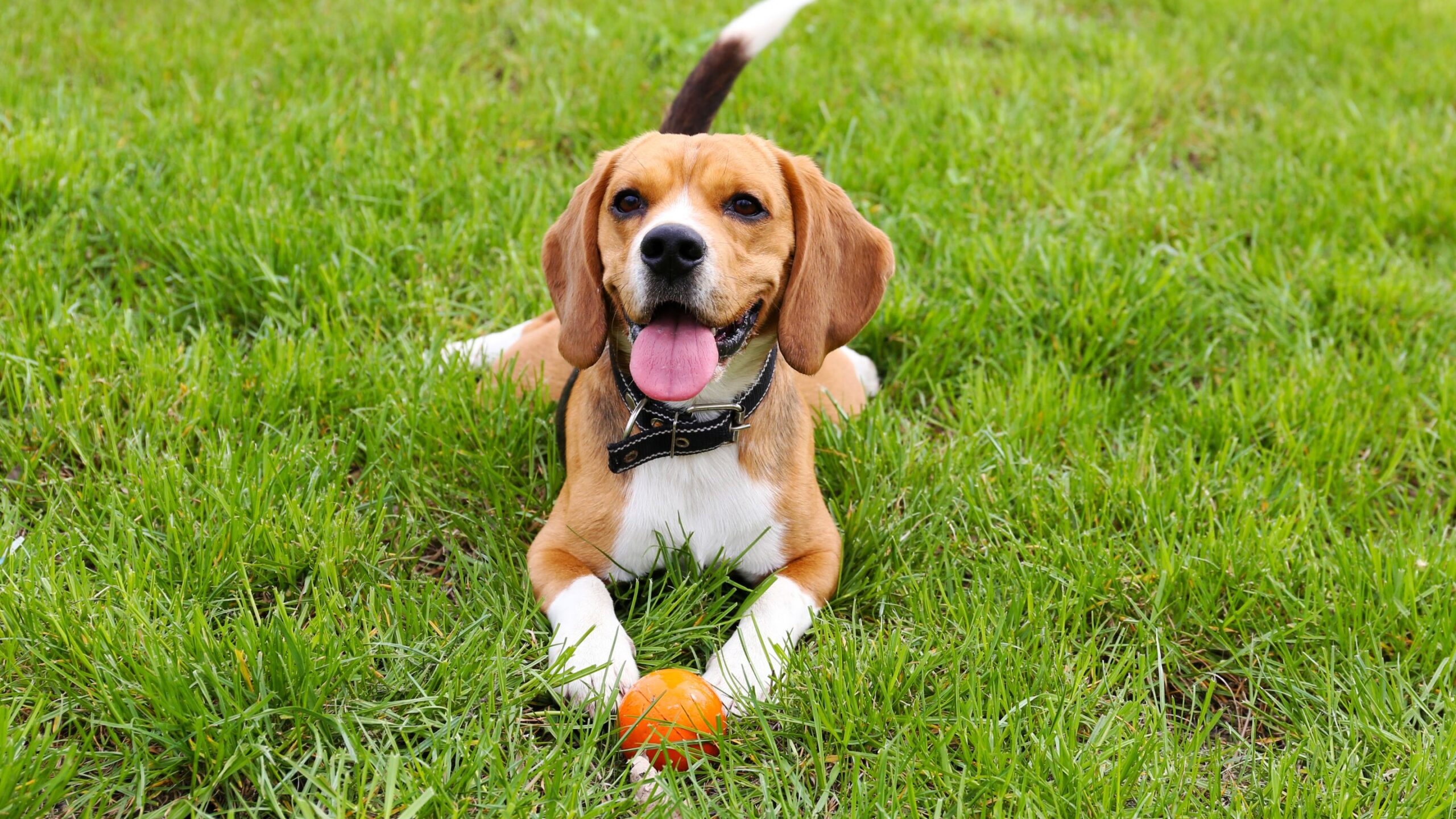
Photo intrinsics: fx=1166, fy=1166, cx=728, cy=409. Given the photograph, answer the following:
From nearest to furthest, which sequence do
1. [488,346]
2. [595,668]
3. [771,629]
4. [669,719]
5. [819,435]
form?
1. [669,719]
2. [595,668]
3. [771,629]
4. [819,435]
5. [488,346]

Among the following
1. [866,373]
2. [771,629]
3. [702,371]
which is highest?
[702,371]

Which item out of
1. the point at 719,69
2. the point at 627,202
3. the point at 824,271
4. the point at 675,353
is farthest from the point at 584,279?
the point at 719,69

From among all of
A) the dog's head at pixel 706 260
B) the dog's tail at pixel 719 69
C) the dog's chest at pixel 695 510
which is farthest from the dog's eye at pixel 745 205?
the dog's tail at pixel 719 69

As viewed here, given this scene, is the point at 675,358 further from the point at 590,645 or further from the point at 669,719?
the point at 669,719

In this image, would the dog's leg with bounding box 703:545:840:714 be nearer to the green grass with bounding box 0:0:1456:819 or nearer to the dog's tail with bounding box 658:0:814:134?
the green grass with bounding box 0:0:1456:819

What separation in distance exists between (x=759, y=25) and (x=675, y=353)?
5.85ft

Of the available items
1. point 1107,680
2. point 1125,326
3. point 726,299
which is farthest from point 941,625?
point 1125,326

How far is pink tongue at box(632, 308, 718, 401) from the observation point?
300 cm

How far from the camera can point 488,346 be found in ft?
14.5

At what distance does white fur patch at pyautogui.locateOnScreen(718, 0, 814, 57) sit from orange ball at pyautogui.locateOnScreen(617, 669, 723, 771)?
97.0 inches

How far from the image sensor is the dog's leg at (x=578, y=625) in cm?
287

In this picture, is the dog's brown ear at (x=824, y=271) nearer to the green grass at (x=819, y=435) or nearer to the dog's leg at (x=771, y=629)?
the dog's leg at (x=771, y=629)

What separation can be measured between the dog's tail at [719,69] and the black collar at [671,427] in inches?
54.8

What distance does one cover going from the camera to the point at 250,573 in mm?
3256
